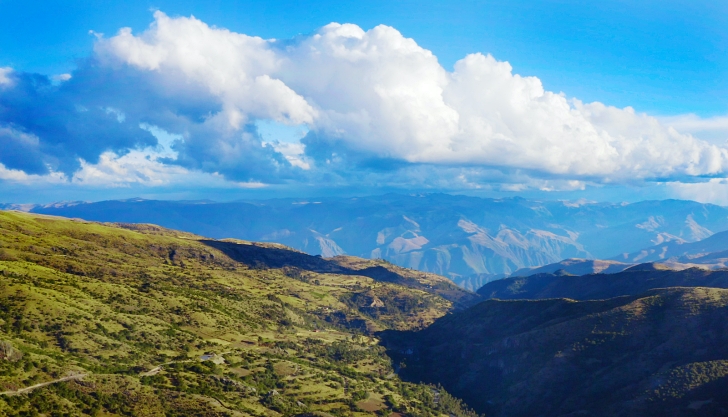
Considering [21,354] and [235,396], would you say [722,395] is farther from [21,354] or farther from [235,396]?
[21,354]

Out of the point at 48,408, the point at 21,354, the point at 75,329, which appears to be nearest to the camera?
the point at 48,408

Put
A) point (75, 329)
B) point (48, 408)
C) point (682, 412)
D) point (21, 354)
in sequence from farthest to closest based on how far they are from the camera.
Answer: point (75, 329) → point (682, 412) → point (21, 354) → point (48, 408)

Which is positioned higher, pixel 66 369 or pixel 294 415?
pixel 66 369

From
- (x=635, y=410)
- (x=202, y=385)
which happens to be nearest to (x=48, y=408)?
(x=202, y=385)

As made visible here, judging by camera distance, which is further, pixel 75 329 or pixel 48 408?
pixel 75 329

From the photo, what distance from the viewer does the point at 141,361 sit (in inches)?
7790

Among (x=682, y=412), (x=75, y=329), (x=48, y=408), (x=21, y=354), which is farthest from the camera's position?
(x=75, y=329)

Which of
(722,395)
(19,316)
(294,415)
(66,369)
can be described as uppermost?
(19,316)

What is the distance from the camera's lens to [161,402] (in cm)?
16412

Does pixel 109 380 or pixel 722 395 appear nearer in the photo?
pixel 109 380

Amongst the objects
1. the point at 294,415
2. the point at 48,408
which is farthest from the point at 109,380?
the point at 294,415

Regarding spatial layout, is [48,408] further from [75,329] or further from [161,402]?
[75,329]

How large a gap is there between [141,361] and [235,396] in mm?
42545

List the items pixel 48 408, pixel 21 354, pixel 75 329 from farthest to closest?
pixel 75 329 → pixel 21 354 → pixel 48 408
